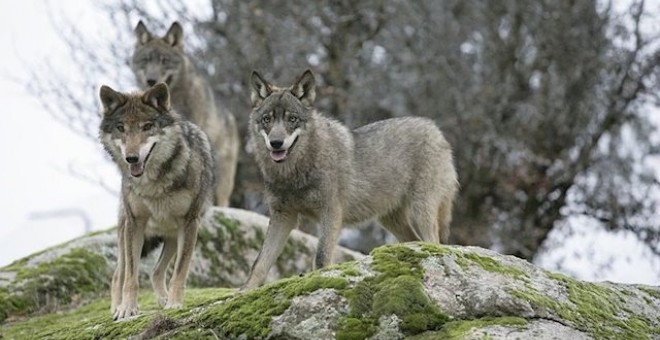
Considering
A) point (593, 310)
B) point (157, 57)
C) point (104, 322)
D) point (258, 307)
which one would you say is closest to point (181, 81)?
point (157, 57)

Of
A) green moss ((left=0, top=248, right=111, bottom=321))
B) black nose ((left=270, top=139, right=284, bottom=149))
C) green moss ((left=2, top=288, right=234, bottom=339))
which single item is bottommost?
green moss ((left=2, top=288, right=234, bottom=339))

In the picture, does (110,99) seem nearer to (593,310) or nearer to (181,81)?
(593,310)

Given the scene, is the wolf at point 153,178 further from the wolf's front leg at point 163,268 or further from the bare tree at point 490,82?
the bare tree at point 490,82

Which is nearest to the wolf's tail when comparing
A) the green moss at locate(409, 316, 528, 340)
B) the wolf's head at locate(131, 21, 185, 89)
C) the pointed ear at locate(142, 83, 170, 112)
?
the pointed ear at locate(142, 83, 170, 112)

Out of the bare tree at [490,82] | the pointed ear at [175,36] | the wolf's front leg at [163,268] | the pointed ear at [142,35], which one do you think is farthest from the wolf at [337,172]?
the bare tree at [490,82]

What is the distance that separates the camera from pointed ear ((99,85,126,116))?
8.24m

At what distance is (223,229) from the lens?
40.6 feet

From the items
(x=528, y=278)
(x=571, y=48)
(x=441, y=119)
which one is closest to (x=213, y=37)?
(x=441, y=119)

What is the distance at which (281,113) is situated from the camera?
8508 mm

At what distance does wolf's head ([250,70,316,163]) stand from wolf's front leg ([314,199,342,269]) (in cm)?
59

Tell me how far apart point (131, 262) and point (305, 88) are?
2.08 meters

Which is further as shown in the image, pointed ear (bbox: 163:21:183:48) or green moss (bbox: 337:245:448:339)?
pointed ear (bbox: 163:21:183:48)

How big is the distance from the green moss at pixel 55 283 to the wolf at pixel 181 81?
3.14 metres

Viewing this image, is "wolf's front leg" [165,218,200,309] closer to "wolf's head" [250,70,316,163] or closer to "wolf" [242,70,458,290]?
"wolf" [242,70,458,290]
